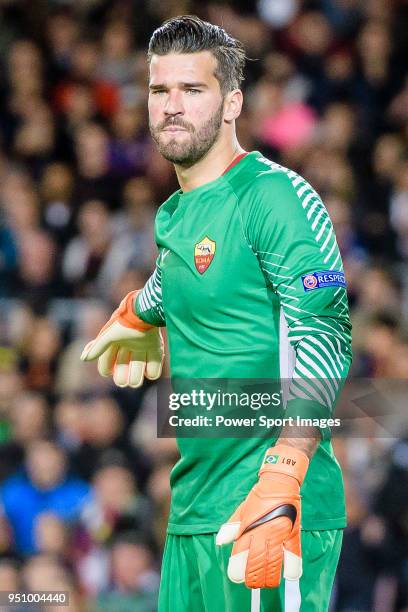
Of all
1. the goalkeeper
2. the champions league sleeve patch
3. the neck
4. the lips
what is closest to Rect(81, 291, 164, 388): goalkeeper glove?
the goalkeeper

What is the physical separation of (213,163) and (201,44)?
273mm

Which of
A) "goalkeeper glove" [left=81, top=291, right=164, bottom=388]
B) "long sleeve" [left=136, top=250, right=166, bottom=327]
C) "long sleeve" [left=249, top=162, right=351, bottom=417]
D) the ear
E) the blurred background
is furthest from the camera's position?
the blurred background

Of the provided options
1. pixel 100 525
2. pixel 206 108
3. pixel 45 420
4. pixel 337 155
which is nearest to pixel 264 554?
pixel 206 108

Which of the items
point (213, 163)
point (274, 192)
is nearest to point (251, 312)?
point (274, 192)

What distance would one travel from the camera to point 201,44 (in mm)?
2834

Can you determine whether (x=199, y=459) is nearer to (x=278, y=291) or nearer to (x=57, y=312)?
(x=278, y=291)

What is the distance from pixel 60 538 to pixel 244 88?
2.89 m

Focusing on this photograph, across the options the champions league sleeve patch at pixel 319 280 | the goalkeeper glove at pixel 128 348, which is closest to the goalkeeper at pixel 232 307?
the champions league sleeve patch at pixel 319 280

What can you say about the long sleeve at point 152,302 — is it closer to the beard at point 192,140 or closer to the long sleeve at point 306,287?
the beard at point 192,140

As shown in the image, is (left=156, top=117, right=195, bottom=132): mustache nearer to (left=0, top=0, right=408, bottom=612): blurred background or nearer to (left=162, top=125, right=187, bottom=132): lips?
(left=162, top=125, right=187, bottom=132): lips

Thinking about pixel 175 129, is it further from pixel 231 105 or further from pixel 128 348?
pixel 128 348

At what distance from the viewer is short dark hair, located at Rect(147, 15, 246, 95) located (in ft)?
9.31

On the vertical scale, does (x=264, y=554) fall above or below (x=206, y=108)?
below

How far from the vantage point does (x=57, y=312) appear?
6.23 m
